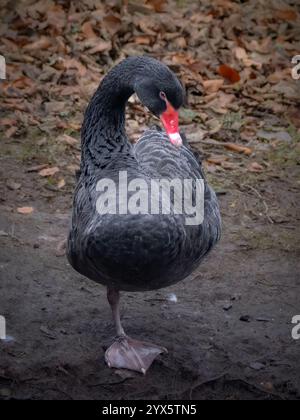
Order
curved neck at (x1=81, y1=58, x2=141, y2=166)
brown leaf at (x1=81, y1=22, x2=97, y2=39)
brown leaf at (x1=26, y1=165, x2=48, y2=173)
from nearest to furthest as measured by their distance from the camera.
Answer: curved neck at (x1=81, y1=58, x2=141, y2=166) < brown leaf at (x1=26, y1=165, x2=48, y2=173) < brown leaf at (x1=81, y1=22, x2=97, y2=39)

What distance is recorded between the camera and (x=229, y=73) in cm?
603

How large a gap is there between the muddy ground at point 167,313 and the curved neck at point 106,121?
0.79 metres

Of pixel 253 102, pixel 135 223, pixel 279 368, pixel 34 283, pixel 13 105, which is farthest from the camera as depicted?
pixel 253 102

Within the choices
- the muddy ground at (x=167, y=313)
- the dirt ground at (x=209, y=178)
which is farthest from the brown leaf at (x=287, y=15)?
the muddy ground at (x=167, y=313)

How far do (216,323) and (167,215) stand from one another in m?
0.88

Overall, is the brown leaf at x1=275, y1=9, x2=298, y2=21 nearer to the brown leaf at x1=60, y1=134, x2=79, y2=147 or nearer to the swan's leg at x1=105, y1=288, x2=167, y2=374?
the brown leaf at x1=60, y1=134, x2=79, y2=147

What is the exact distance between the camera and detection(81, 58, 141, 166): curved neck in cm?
322

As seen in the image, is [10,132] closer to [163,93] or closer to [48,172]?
[48,172]

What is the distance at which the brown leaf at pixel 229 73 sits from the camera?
6014 millimetres

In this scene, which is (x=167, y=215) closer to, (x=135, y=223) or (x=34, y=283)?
(x=135, y=223)

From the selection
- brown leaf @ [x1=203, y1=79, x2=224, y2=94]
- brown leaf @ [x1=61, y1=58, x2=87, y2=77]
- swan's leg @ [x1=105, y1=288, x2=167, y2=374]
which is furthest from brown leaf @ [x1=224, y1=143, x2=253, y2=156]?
swan's leg @ [x1=105, y1=288, x2=167, y2=374]

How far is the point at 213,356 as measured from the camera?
3.21 metres

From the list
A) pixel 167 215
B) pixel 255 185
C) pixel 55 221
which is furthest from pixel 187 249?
pixel 255 185

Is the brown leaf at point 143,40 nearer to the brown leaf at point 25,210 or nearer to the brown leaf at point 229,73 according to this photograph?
the brown leaf at point 229,73
